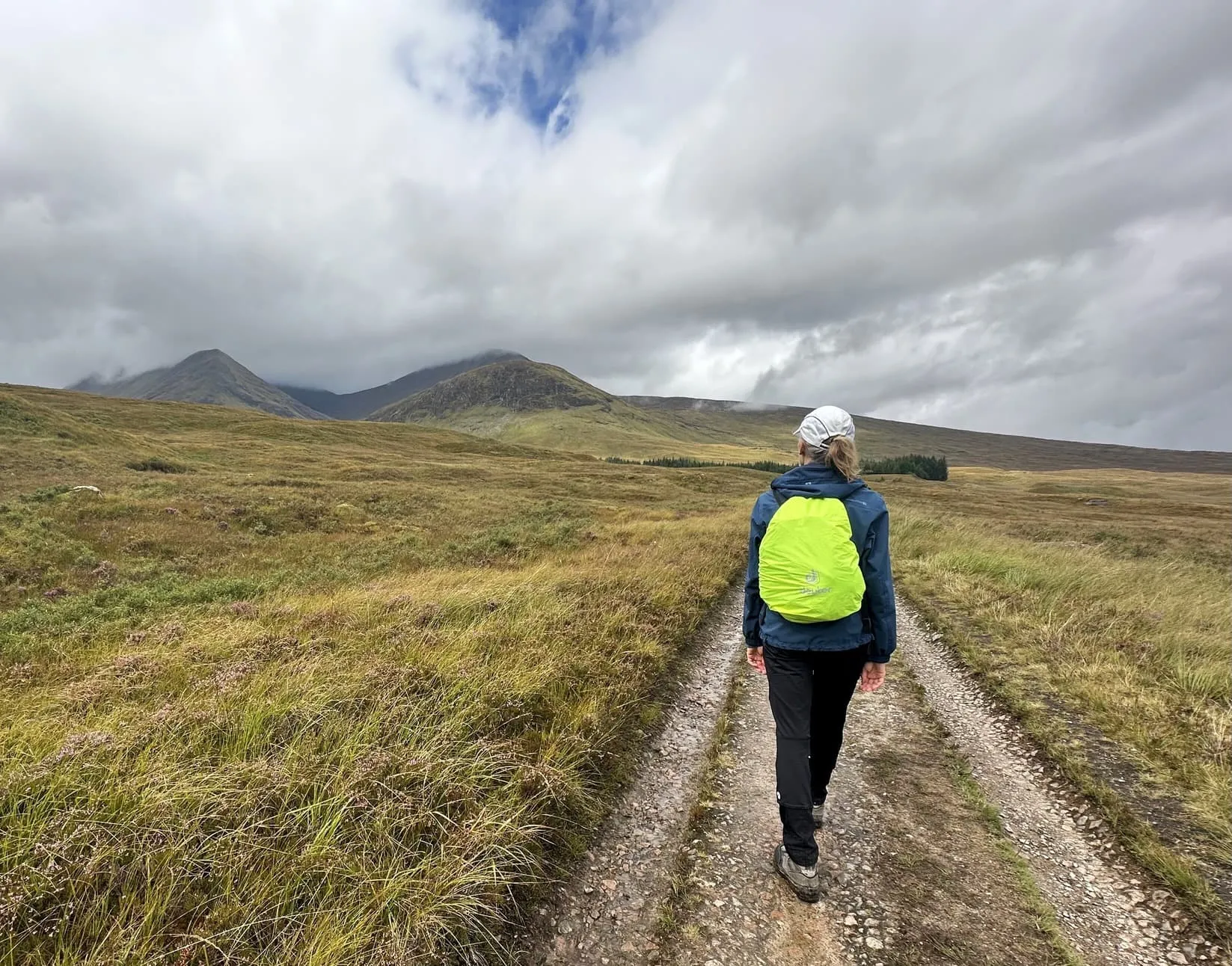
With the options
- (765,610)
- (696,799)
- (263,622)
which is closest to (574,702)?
(696,799)

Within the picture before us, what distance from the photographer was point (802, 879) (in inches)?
162

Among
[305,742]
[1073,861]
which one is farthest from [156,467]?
[1073,861]

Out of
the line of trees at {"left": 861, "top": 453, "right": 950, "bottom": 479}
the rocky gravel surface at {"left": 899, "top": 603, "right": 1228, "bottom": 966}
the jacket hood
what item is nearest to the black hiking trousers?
the jacket hood

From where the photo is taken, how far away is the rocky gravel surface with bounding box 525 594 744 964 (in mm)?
3701

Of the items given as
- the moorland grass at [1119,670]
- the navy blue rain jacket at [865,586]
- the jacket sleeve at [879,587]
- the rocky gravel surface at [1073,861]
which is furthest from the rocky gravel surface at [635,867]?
the moorland grass at [1119,670]

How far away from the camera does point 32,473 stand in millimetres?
30844

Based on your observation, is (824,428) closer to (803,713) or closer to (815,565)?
(815,565)

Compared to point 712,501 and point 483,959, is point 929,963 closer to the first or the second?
point 483,959

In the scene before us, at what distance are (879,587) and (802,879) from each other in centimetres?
226

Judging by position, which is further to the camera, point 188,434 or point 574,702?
point 188,434

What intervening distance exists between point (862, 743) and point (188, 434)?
94.8 m

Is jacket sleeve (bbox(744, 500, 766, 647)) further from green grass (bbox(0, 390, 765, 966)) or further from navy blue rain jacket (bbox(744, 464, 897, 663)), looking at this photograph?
green grass (bbox(0, 390, 765, 966))

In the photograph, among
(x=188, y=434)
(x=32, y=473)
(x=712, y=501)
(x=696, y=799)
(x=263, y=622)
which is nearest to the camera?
(x=696, y=799)

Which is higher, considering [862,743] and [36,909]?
[36,909]
